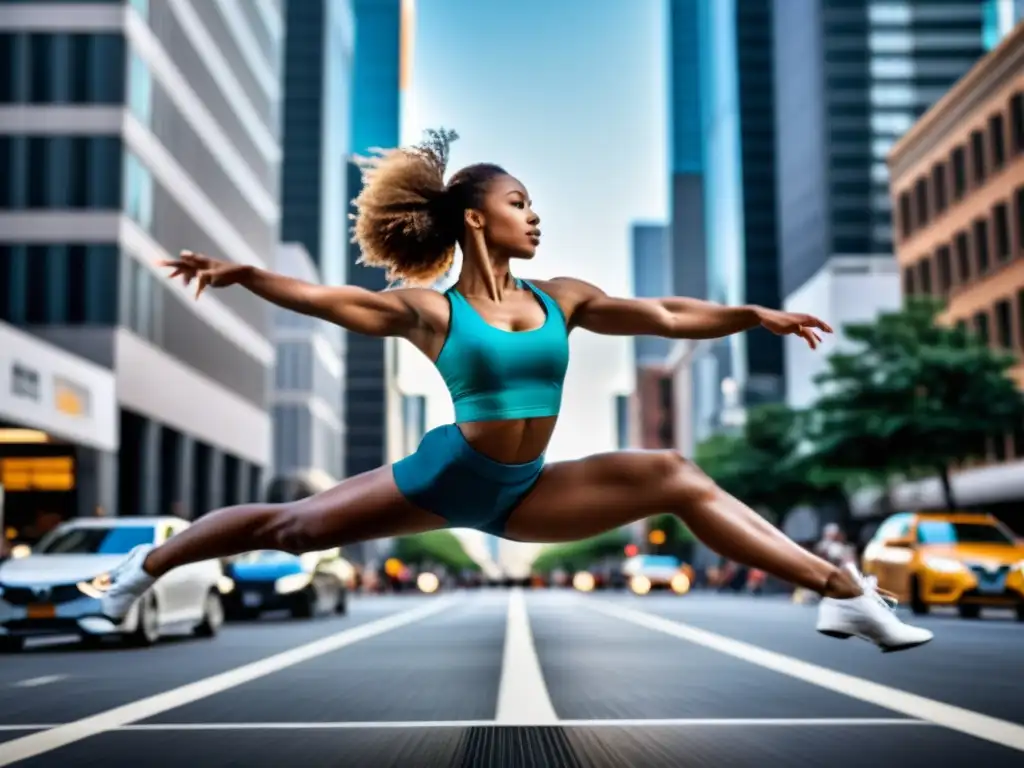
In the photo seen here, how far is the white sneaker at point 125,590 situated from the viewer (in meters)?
7.07

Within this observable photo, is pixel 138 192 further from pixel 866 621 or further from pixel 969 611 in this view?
pixel 866 621

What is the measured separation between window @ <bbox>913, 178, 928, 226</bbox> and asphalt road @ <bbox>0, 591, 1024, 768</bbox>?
5234 centimetres

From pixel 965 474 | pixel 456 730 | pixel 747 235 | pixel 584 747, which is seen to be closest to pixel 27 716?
pixel 456 730

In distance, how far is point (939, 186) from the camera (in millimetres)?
68938

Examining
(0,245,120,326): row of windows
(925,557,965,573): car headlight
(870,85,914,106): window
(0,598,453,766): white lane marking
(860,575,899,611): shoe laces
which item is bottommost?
(0,598,453,766): white lane marking

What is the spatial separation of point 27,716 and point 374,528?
4.74 meters

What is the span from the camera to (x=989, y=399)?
49.1 metres

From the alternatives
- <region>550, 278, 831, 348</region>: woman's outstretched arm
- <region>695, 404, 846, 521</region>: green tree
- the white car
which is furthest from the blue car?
<region>695, 404, 846, 521</region>: green tree

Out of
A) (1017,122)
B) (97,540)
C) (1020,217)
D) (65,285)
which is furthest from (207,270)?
(1017,122)

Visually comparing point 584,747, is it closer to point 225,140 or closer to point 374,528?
point 374,528

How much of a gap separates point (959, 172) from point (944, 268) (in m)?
3.68

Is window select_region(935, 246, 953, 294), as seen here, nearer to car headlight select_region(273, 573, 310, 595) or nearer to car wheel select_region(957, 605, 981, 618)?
car wheel select_region(957, 605, 981, 618)

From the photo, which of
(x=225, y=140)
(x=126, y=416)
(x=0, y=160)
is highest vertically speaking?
(x=225, y=140)

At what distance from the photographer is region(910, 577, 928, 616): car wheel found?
28.0 metres
